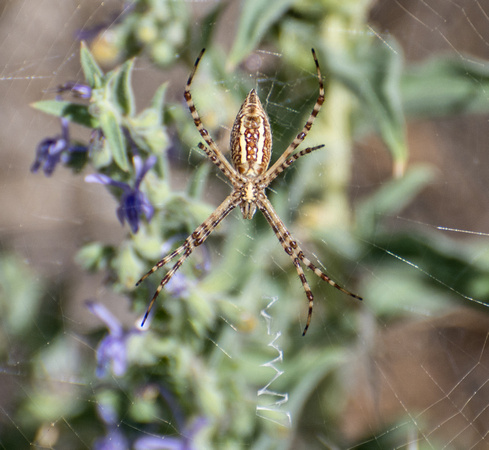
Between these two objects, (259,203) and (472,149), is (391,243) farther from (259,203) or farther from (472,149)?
(472,149)

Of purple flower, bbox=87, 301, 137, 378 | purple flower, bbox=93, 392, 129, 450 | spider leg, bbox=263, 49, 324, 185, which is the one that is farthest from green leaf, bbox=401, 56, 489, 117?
purple flower, bbox=93, 392, 129, 450

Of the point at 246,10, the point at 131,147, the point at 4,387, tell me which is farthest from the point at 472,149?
the point at 4,387

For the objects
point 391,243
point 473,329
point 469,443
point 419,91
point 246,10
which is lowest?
point 469,443

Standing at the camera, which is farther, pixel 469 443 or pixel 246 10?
pixel 469 443

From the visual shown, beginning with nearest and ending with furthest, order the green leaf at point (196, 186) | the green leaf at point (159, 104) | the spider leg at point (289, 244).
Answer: the green leaf at point (159, 104)
the green leaf at point (196, 186)
the spider leg at point (289, 244)

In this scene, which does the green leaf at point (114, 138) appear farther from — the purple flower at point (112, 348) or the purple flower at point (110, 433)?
the purple flower at point (110, 433)

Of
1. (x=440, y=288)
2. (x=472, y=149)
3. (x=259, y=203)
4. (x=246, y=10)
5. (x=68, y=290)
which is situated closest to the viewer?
(x=246, y=10)

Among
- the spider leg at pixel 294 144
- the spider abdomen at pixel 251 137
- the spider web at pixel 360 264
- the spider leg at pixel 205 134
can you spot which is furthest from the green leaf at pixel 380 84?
the spider leg at pixel 205 134
